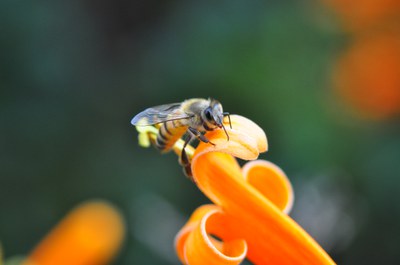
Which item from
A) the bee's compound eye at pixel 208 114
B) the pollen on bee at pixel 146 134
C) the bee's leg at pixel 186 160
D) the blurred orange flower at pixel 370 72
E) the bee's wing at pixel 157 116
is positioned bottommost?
the blurred orange flower at pixel 370 72

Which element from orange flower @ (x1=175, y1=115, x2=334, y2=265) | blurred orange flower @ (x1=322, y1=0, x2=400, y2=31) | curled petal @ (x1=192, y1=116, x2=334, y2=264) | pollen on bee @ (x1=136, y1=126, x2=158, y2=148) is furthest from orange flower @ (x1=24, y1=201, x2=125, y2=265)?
blurred orange flower @ (x1=322, y1=0, x2=400, y2=31)

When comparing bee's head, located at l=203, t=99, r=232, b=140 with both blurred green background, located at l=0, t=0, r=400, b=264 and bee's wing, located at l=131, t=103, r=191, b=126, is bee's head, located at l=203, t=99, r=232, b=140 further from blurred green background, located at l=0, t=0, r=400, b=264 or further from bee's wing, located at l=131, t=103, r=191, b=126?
blurred green background, located at l=0, t=0, r=400, b=264

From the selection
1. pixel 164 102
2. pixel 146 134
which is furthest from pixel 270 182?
pixel 164 102

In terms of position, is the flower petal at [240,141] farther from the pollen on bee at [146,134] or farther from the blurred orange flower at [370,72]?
the blurred orange flower at [370,72]

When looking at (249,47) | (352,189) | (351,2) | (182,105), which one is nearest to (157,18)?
(249,47)

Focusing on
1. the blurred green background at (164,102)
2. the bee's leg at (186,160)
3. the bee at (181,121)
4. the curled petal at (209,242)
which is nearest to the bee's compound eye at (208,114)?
the bee at (181,121)

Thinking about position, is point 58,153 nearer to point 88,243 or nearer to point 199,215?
point 88,243

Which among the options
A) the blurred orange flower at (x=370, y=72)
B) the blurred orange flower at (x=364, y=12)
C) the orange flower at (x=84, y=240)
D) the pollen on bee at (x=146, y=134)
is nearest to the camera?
the pollen on bee at (x=146, y=134)

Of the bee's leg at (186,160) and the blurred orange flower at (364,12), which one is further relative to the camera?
the blurred orange flower at (364,12)
